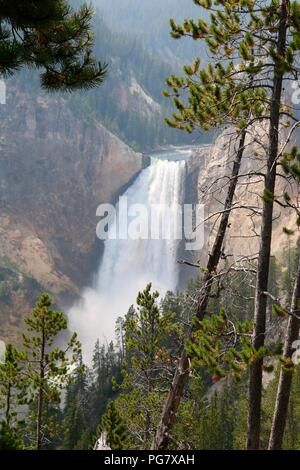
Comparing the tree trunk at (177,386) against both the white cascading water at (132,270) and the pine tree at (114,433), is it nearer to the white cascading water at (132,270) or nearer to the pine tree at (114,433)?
the pine tree at (114,433)

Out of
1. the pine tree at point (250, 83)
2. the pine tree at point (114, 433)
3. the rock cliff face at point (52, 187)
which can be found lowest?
the pine tree at point (114, 433)

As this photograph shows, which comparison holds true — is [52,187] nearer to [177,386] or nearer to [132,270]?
[132,270]

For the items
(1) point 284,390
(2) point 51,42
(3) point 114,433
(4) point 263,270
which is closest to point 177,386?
(3) point 114,433

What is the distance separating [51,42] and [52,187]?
82508mm

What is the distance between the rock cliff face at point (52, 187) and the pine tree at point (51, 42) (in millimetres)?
69425

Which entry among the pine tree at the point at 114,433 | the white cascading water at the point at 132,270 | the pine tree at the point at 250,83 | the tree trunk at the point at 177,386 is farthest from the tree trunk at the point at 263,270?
the white cascading water at the point at 132,270

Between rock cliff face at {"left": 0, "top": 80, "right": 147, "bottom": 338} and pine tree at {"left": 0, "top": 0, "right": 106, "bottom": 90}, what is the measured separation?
69.4 meters

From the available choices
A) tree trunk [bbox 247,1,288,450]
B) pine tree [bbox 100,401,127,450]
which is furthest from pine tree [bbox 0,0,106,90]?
pine tree [bbox 100,401,127,450]

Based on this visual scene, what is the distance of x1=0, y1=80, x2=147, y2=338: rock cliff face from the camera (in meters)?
78.4

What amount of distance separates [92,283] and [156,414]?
6762 cm

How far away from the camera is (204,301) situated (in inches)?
356

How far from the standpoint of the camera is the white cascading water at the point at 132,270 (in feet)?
241

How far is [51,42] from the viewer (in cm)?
823

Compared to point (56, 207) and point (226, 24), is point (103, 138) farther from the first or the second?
point (226, 24)
